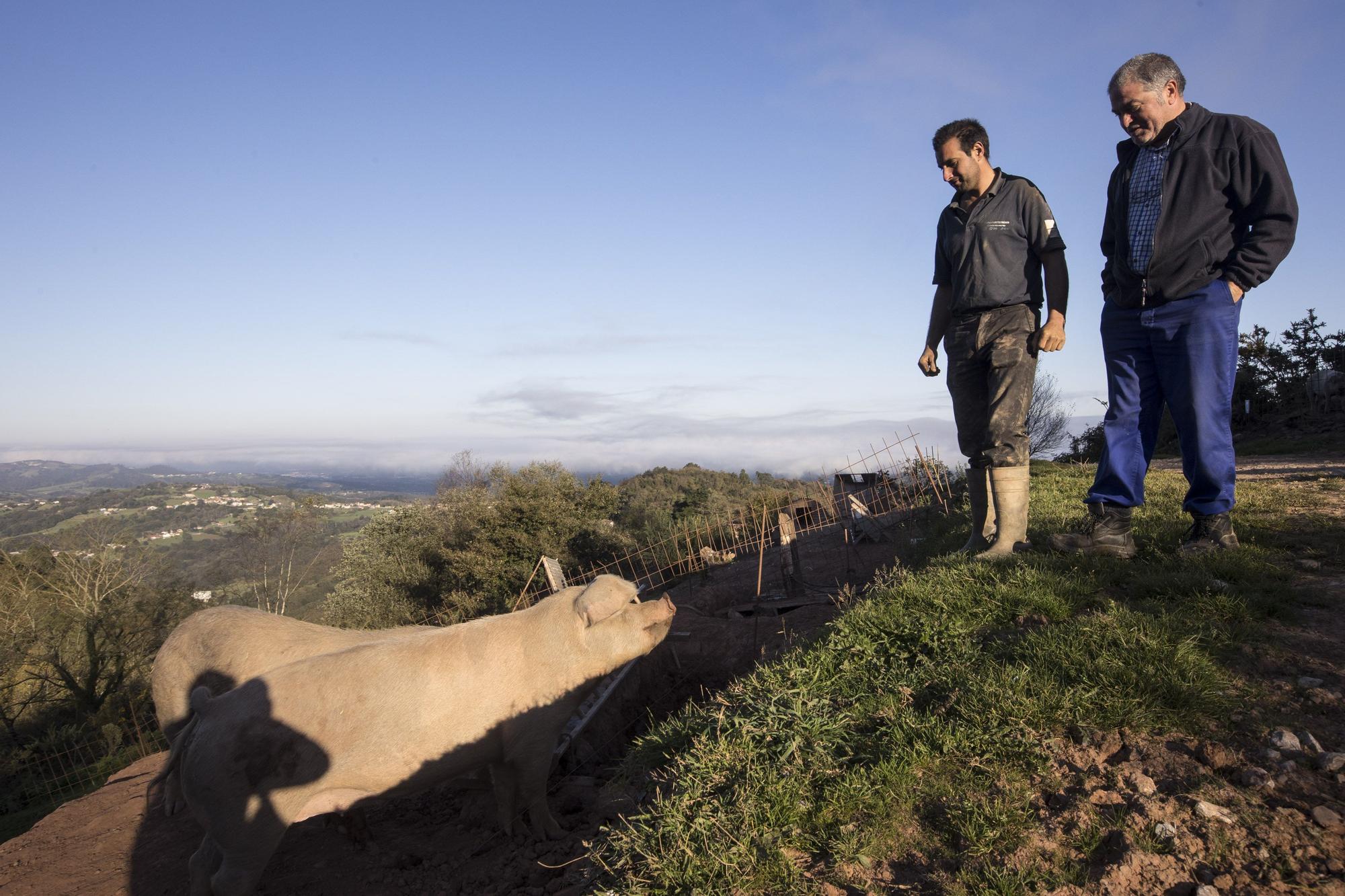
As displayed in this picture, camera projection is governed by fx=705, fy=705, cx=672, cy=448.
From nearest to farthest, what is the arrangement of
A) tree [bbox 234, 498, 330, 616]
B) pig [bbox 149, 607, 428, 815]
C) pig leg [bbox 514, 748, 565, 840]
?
pig leg [bbox 514, 748, 565, 840] < pig [bbox 149, 607, 428, 815] < tree [bbox 234, 498, 330, 616]

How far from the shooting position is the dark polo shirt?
15.5ft

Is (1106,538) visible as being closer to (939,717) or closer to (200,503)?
(939,717)

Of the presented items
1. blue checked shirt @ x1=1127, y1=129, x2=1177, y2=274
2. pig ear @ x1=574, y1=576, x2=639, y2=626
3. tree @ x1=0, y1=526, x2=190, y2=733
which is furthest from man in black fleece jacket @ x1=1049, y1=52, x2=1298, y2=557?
tree @ x1=0, y1=526, x2=190, y2=733

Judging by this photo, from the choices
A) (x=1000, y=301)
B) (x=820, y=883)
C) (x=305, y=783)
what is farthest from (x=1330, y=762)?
(x=305, y=783)

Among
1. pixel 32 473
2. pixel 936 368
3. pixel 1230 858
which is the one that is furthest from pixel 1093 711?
pixel 32 473

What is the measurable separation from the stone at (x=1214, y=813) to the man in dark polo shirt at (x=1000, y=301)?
94.9 inches

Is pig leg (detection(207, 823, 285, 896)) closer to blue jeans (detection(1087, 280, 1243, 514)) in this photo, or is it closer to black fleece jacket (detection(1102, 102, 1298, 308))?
blue jeans (detection(1087, 280, 1243, 514))

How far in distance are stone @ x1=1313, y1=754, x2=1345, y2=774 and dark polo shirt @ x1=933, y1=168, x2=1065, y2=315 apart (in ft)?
10.4

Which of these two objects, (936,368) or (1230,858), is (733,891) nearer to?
(1230,858)

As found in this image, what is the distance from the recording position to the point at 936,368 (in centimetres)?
551

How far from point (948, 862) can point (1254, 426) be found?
20.5 m

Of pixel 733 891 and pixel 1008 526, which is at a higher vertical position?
pixel 1008 526

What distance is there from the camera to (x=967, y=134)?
482 centimetres

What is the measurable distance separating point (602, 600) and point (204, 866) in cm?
261
